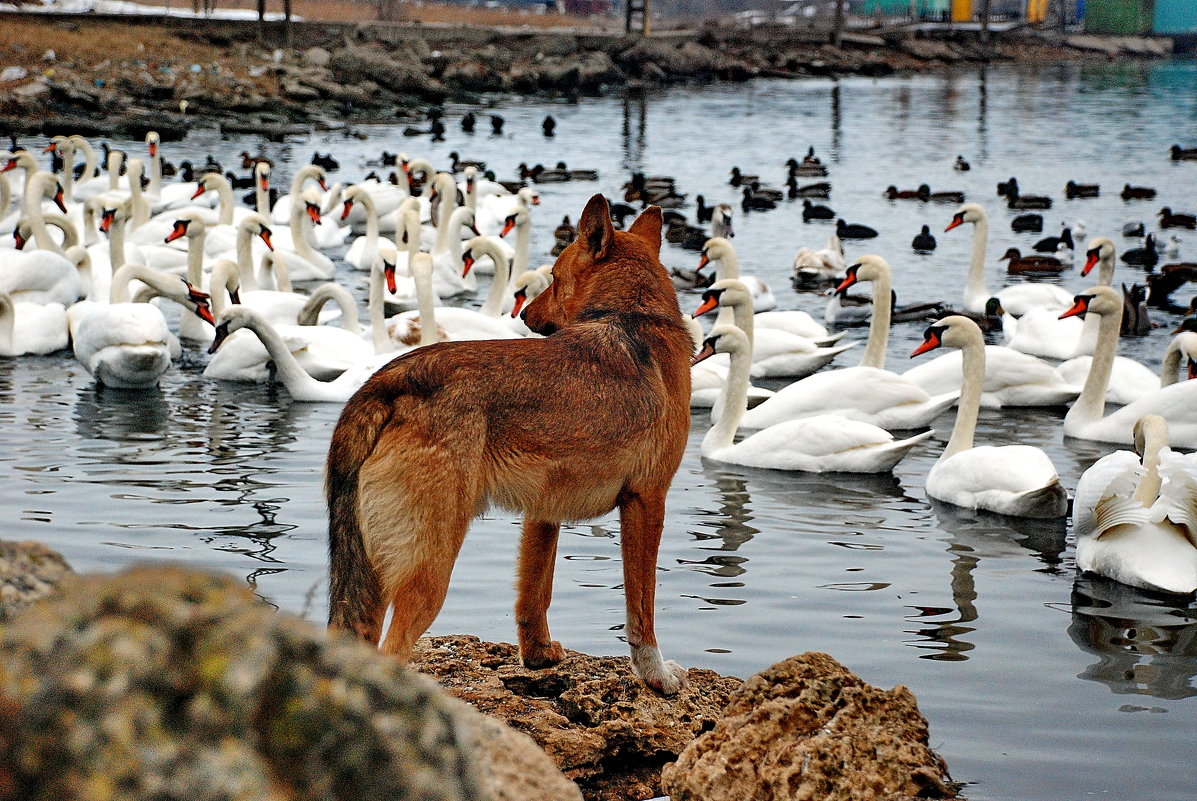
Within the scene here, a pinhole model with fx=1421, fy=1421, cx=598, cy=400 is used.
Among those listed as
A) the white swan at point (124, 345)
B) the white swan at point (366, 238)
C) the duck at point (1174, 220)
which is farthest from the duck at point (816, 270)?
the white swan at point (124, 345)

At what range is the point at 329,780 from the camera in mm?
1323

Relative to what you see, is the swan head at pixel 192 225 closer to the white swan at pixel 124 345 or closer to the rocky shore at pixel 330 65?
the white swan at pixel 124 345

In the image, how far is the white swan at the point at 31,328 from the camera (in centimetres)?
1240

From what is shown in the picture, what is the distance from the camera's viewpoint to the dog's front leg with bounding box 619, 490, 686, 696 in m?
4.15

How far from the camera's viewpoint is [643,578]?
4195 millimetres

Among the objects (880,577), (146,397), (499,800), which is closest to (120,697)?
(499,800)

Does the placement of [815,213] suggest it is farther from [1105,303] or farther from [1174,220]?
[1105,303]

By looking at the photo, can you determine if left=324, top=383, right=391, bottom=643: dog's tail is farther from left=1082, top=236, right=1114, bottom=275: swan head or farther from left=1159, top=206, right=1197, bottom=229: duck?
left=1159, top=206, right=1197, bottom=229: duck

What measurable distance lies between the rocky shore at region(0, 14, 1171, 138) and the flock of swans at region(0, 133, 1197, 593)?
69.1 ft

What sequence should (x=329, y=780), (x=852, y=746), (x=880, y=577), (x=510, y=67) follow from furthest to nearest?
1. (x=510, y=67)
2. (x=880, y=577)
3. (x=852, y=746)
4. (x=329, y=780)

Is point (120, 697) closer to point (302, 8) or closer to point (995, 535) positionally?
point (995, 535)

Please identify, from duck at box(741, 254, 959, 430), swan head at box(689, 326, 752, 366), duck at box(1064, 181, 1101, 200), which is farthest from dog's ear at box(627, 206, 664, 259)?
duck at box(1064, 181, 1101, 200)

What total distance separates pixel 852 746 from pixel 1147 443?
14.8 ft

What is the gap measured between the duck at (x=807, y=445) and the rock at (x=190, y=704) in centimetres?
818
